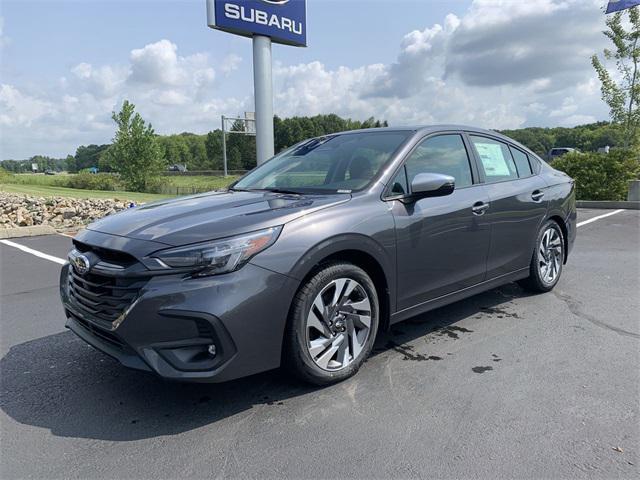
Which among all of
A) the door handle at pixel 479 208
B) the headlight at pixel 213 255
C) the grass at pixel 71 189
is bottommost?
the grass at pixel 71 189

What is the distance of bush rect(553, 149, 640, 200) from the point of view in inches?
560

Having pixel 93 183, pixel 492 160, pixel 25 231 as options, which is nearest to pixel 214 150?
pixel 93 183

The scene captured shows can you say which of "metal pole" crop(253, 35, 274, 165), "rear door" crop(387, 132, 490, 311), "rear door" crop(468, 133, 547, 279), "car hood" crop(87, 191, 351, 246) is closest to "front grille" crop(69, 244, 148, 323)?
"car hood" crop(87, 191, 351, 246)

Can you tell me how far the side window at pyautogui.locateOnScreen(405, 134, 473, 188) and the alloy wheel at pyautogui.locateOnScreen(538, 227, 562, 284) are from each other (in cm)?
140

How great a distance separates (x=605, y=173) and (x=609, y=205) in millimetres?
1322

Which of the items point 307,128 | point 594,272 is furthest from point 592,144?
point 307,128

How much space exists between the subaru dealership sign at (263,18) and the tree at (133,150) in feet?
107

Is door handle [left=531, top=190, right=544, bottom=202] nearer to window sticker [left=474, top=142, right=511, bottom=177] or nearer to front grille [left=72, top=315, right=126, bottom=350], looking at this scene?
window sticker [left=474, top=142, right=511, bottom=177]

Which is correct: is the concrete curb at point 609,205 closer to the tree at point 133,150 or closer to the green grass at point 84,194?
the green grass at point 84,194

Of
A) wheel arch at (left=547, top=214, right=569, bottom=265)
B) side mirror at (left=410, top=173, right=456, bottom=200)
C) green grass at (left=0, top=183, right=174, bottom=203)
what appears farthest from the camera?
green grass at (left=0, top=183, right=174, bottom=203)

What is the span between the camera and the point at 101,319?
2.89 metres

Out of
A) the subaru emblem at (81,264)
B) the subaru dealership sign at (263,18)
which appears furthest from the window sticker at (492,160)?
the subaru dealership sign at (263,18)

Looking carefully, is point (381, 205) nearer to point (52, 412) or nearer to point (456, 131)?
point (456, 131)

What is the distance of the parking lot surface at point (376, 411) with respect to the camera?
2.41 meters
